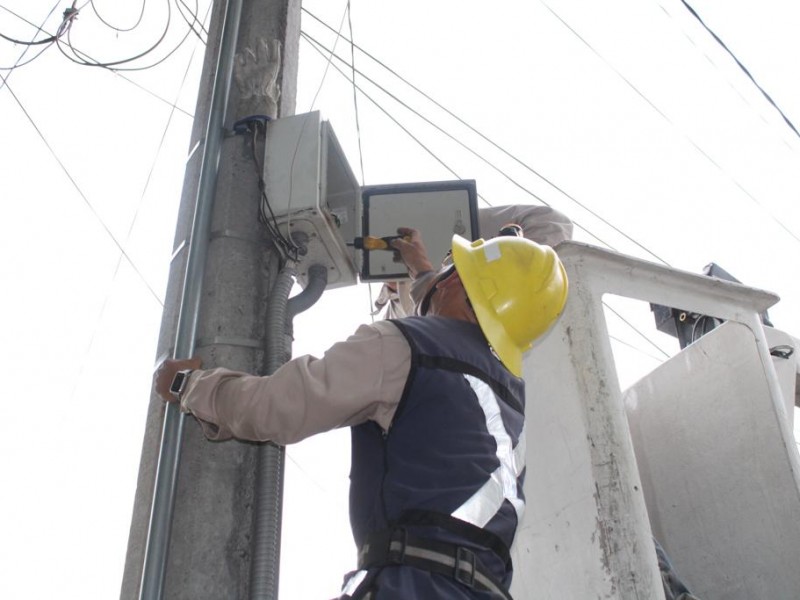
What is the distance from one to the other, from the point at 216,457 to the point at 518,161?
4.85 metres

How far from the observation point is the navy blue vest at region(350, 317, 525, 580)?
156cm

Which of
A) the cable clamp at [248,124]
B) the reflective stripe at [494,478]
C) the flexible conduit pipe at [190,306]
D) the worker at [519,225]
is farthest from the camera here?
the worker at [519,225]

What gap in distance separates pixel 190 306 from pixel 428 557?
97 centimetres

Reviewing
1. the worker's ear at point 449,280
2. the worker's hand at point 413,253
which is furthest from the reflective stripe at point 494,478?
the worker's hand at point 413,253

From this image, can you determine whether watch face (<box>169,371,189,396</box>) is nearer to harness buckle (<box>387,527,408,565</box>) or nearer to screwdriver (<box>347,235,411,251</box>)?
harness buckle (<box>387,527,408,565</box>)

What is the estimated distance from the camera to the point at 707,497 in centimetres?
266

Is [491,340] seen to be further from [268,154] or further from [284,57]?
[284,57]

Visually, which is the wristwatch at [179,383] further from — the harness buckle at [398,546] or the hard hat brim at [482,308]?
the hard hat brim at [482,308]

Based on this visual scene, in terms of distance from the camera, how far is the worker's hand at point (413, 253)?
2674 mm

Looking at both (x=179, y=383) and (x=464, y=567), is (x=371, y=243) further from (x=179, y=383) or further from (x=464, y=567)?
(x=464, y=567)

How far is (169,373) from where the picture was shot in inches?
73.7

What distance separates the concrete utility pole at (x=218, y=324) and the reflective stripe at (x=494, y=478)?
53 cm

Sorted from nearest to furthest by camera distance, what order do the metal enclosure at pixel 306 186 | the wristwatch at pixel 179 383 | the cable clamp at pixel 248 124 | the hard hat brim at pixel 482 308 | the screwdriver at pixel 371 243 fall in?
1. the wristwatch at pixel 179 383
2. the hard hat brim at pixel 482 308
3. the metal enclosure at pixel 306 186
4. the cable clamp at pixel 248 124
5. the screwdriver at pixel 371 243

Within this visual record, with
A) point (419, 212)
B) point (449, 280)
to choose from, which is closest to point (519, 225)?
point (419, 212)
